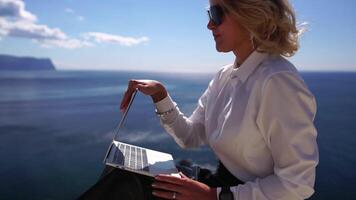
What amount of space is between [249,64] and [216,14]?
172mm

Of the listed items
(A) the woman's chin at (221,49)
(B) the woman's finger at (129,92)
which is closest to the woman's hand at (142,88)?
(B) the woman's finger at (129,92)

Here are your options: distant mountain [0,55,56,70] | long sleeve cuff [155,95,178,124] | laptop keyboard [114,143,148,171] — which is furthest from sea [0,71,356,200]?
distant mountain [0,55,56,70]

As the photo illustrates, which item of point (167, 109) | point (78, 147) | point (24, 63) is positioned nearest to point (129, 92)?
point (167, 109)

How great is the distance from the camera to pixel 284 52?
3.30 feet

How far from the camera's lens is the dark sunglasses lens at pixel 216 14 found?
1.04 meters

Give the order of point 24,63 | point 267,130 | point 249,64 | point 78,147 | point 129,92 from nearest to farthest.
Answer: point 267,130
point 249,64
point 129,92
point 78,147
point 24,63

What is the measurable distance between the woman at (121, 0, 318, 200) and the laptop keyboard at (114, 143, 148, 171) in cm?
8

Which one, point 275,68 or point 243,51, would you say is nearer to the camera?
point 275,68

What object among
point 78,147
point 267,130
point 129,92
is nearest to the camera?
point 267,130

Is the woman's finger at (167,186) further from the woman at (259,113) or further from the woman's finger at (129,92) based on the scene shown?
the woman's finger at (129,92)

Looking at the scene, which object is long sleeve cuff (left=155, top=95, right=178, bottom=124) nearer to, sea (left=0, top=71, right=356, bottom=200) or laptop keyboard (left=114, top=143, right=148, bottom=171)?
laptop keyboard (left=114, top=143, right=148, bottom=171)

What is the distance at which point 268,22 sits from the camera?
967mm

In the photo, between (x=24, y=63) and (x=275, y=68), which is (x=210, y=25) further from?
(x=24, y=63)

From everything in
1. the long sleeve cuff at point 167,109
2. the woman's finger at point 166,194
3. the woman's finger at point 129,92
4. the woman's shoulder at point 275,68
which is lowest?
the woman's finger at point 166,194
